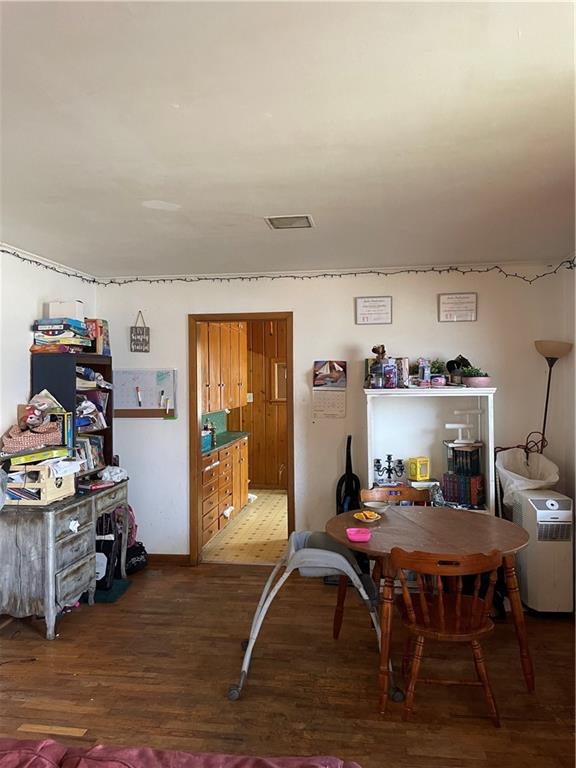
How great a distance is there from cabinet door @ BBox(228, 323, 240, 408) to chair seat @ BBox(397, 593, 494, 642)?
3820mm

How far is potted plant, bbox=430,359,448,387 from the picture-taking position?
388cm

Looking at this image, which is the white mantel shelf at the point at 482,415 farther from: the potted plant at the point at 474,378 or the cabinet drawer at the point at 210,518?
the cabinet drawer at the point at 210,518

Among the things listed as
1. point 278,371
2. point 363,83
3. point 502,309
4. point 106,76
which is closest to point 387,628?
point 363,83

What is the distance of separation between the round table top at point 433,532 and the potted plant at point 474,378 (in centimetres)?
103

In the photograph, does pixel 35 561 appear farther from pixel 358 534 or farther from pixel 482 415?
pixel 482 415

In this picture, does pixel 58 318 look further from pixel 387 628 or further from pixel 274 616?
pixel 387 628

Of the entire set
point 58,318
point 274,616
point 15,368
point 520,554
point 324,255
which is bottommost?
point 274,616

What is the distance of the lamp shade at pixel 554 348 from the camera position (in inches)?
150

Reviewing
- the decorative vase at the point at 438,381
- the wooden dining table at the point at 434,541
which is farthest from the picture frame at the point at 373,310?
the wooden dining table at the point at 434,541

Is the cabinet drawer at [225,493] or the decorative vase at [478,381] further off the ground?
the decorative vase at [478,381]

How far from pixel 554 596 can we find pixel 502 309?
6.89 feet

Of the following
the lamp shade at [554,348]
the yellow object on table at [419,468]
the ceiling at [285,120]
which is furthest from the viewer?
the yellow object on table at [419,468]

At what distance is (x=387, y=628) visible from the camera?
95.7 inches

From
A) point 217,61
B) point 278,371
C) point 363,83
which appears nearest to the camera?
point 217,61
